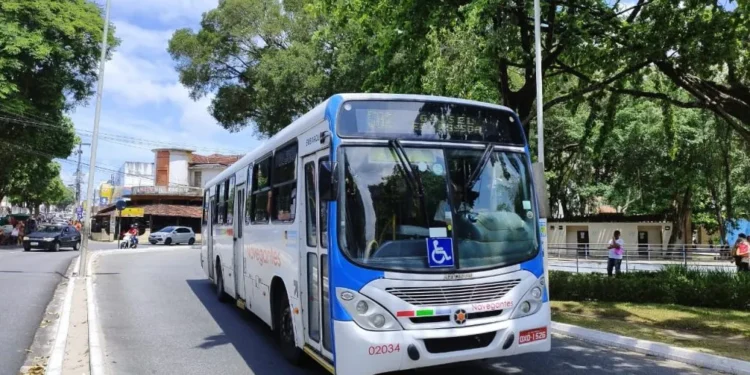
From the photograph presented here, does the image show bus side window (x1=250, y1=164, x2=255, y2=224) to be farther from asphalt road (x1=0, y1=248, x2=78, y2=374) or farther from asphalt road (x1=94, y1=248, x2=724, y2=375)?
asphalt road (x1=0, y1=248, x2=78, y2=374)

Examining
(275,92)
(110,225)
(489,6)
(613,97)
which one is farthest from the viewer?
(110,225)

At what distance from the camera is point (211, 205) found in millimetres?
14531

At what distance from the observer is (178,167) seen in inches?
2445

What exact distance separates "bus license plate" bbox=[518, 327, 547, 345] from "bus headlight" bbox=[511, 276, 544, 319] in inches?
6.7

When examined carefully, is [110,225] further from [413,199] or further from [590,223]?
[413,199]

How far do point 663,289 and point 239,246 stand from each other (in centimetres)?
949

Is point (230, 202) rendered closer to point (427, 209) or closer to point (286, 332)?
point (286, 332)

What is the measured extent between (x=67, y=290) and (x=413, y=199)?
37.9ft

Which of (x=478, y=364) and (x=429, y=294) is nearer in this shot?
(x=429, y=294)

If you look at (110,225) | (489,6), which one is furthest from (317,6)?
(110,225)

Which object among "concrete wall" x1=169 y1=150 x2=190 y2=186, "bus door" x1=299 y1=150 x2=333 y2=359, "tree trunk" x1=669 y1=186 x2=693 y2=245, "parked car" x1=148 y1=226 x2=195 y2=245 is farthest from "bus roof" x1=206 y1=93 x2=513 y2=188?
"concrete wall" x1=169 y1=150 x2=190 y2=186

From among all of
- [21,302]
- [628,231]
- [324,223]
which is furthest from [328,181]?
[628,231]

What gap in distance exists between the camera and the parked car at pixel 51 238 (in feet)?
103

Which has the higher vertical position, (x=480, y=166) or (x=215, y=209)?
(x=480, y=166)
